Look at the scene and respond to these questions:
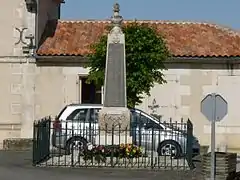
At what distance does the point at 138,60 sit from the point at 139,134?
16.1 feet

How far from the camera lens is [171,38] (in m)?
31.0

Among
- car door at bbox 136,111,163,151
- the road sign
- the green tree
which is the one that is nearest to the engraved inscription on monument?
car door at bbox 136,111,163,151

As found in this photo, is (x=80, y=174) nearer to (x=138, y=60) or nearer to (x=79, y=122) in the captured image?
(x=79, y=122)

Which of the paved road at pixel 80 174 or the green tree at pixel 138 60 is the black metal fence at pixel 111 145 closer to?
the paved road at pixel 80 174

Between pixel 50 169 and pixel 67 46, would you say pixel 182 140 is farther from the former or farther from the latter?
pixel 67 46

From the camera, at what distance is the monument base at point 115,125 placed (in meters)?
20.8

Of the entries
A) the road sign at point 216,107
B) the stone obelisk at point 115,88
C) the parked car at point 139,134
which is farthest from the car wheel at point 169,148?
the road sign at point 216,107

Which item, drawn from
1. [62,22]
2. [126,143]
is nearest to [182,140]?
[126,143]

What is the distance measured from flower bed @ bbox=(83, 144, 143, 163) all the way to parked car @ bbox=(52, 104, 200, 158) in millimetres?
1402

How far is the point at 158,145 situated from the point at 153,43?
4949mm

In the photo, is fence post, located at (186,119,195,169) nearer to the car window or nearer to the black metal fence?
the black metal fence

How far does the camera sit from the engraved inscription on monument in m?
20.8

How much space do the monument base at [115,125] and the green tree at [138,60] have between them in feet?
15.7

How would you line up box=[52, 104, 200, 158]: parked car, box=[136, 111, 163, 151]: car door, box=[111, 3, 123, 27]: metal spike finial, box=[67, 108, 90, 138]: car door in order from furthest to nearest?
box=[67, 108, 90, 138]: car door, box=[52, 104, 200, 158]: parked car, box=[136, 111, 163, 151]: car door, box=[111, 3, 123, 27]: metal spike finial
